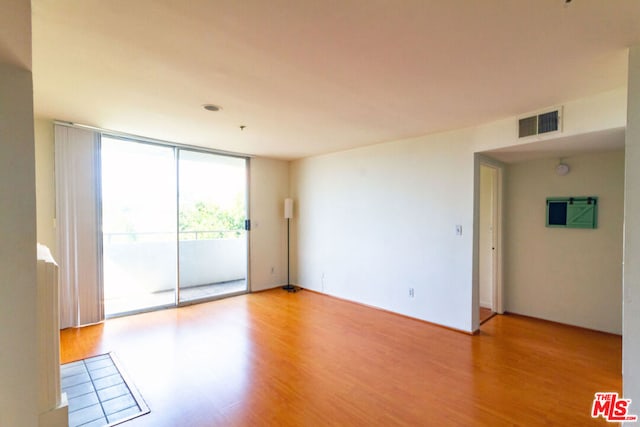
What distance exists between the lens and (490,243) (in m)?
4.42

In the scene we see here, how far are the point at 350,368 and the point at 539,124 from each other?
302cm

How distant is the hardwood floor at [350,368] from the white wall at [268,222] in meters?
1.45

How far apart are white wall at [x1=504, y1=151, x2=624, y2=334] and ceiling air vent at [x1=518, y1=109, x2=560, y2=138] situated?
132 centimetres

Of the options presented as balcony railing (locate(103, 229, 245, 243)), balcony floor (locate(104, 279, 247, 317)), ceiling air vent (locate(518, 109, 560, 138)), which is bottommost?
balcony floor (locate(104, 279, 247, 317))

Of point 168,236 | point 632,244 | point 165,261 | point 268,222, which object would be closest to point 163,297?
point 165,261

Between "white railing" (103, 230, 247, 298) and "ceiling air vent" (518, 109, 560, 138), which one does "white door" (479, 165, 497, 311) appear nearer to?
"ceiling air vent" (518, 109, 560, 138)

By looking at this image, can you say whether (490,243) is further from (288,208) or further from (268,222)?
(268,222)

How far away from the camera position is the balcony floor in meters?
4.40

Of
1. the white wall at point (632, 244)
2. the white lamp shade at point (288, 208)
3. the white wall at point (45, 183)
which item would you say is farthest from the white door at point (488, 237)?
the white wall at point (45, 183)

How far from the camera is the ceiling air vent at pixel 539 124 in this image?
281 cm

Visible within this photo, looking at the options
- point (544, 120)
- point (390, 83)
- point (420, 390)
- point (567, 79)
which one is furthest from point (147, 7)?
point (544, 120)

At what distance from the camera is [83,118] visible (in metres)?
3.32

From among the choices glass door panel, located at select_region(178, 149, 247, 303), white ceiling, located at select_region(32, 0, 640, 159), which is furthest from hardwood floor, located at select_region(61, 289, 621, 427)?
white ceiling, located at select_region(32, 0, 640, 159)

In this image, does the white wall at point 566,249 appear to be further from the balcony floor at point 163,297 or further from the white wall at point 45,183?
the white wall at point 45,183
